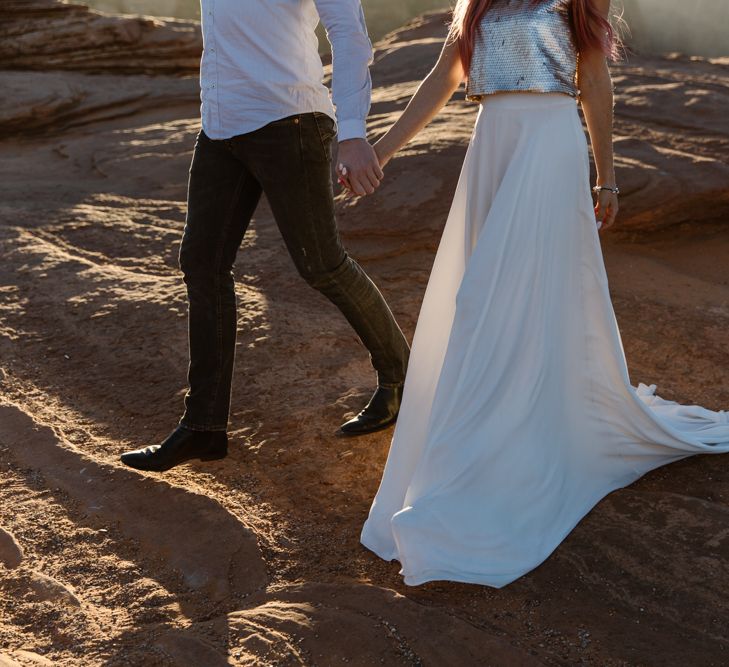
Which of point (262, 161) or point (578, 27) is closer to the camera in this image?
point (578, 27)

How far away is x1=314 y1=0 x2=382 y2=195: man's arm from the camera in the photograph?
264cm

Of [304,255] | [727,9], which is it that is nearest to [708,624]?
[304,255]

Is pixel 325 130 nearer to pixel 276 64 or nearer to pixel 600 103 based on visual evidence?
pixel 276 64

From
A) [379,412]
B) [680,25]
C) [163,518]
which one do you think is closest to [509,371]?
[379,412]

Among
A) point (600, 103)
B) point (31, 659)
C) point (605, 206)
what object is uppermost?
point (600, 103)

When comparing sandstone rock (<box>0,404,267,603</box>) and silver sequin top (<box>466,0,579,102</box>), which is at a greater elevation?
silver sequin top (<box>466,0,579,102</box>)

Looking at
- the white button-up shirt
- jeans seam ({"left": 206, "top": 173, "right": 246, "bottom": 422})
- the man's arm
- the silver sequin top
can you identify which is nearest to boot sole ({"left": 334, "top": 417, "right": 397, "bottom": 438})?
jeans seam ({"left": 206, "top": 173, "right": 246, "bottom": 422})

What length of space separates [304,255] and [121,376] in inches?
56.1

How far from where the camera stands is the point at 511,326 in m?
2.64

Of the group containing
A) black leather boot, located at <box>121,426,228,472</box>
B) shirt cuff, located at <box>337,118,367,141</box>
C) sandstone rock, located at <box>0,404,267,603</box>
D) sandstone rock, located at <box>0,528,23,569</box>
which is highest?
shirt cuff, located at <box>337,118,367,141</box>

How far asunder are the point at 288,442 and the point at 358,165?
117cm

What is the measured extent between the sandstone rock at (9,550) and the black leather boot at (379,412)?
3.71 feet

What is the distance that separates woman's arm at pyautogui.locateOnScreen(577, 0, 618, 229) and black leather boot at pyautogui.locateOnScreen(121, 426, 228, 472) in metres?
1.41

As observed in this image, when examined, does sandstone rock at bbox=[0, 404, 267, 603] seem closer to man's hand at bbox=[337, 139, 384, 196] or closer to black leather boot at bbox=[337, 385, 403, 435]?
black leather boot at bbox=[337, 385, 403, 435]
